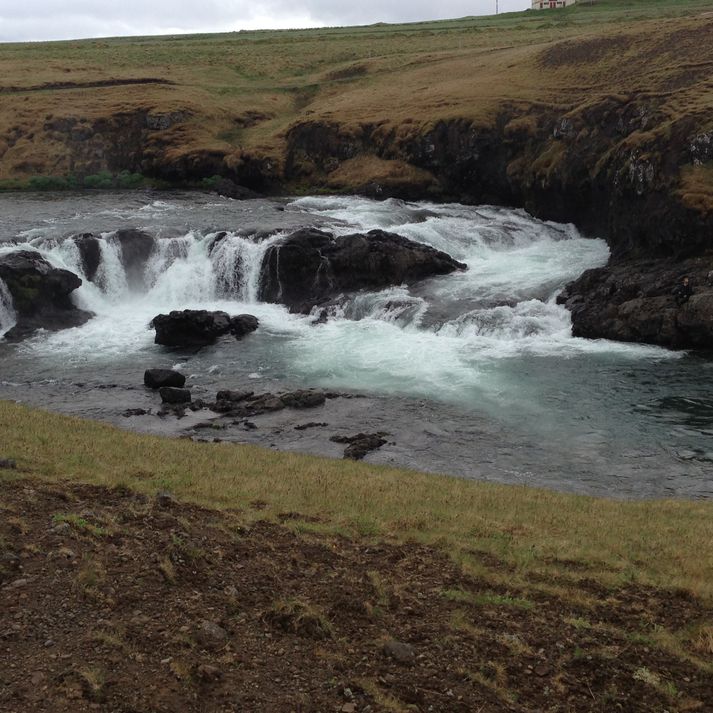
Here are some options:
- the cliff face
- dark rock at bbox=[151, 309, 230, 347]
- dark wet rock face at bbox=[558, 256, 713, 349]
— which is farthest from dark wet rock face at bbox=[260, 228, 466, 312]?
the cliff face

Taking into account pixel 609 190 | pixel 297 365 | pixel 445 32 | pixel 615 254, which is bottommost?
pixel 297 365

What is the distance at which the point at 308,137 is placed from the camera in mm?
81125

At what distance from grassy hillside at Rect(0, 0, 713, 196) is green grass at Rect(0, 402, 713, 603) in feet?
107

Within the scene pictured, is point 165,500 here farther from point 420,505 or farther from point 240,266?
point 240,266

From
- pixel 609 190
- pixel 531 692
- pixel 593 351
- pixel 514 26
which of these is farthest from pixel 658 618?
pixel 514 26

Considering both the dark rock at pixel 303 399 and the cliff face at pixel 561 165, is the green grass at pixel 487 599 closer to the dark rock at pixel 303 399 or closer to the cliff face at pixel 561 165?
the dark rock at pixel 303 399

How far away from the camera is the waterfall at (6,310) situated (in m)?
48.3

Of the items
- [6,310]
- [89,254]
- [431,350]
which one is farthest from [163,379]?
[89,254]

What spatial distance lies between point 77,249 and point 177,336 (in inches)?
571

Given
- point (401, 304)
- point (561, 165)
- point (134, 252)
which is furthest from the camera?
point (561, 165)

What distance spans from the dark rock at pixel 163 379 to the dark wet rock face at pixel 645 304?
20479 mm

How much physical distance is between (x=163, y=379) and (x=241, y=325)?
965 cm

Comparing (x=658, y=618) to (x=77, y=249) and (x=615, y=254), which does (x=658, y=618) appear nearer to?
(x=615, y=254)

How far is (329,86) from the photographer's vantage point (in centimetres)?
10138
